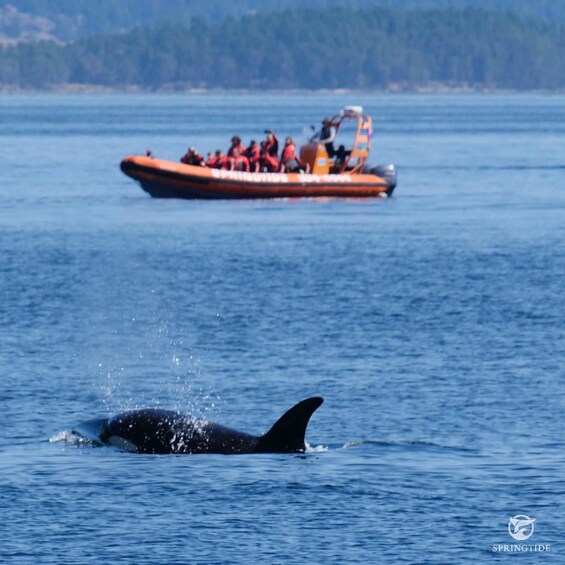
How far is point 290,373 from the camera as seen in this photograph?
24.1m

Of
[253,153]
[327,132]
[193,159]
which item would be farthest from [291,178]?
[193,159]

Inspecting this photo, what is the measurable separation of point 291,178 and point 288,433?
124 feet

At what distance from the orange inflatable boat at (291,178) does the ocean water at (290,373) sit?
0.65 m

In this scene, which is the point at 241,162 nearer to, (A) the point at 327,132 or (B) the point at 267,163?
(B) the point at 267,163

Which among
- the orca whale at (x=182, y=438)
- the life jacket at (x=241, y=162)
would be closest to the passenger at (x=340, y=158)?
the life jacket at (x=241, y=162)

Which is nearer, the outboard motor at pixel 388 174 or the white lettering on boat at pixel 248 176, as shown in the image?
the white lettering on boat at pixel 248 176

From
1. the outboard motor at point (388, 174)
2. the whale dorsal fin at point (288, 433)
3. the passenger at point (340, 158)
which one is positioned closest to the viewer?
the whale dorsal fin at point (288, 433)

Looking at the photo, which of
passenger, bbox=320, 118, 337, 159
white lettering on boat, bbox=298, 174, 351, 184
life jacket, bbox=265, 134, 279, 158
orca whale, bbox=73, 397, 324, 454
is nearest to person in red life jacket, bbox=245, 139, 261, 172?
life jacket, bbox=265, 134, 279, 158

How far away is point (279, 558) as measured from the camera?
15141 millimetres

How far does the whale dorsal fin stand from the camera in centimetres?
1736

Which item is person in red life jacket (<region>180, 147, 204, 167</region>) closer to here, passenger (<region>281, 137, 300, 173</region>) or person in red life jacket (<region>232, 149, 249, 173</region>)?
person in red life jacket (<region>232, 149, 249, 173</region>)

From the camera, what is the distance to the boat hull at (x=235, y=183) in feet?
177

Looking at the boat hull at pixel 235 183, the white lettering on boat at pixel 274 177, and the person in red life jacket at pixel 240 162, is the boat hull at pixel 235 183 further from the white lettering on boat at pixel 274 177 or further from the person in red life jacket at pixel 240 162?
the person in red life jacket at pixel 240 162

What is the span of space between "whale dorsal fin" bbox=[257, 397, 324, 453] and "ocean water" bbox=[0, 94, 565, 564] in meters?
0.15
